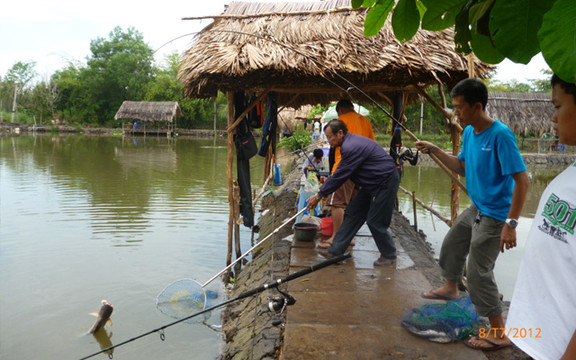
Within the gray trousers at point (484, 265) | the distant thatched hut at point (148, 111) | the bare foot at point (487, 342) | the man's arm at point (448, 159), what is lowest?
the bare foot at point (487, 342)

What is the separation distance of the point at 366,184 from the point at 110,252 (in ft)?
16.9

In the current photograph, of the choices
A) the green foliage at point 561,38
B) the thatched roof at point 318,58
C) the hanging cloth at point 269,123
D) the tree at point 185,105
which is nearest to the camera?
the green foliage at point 561,38

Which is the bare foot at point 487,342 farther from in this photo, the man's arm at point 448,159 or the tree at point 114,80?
the tree at point 114,80

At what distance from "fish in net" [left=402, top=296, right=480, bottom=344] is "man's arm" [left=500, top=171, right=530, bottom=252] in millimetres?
614

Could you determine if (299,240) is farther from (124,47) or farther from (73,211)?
(124,47)

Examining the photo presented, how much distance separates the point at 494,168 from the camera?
2.83 metres

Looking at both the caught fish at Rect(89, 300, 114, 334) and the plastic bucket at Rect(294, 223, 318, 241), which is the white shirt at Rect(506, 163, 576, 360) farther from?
the caught fish at Rect(89, 300, 114, 334)

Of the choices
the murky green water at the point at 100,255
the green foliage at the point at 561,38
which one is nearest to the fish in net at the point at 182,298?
the murky green water at the point at 100,255

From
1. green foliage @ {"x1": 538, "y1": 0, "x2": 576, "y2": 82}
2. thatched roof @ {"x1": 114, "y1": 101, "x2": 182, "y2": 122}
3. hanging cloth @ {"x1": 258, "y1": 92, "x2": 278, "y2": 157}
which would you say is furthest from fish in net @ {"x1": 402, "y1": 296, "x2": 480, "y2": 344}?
thatched roof @ {"x1": 114, "y1": 101, "x2": 182, "y2": 122}

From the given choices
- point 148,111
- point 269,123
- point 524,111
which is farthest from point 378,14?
point 148,111

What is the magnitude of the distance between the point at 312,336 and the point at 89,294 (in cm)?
422

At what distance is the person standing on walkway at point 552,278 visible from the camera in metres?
1.23

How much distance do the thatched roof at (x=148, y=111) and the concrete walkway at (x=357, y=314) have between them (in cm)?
4056

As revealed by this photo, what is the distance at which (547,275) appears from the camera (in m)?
1.29
